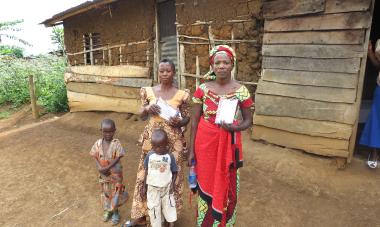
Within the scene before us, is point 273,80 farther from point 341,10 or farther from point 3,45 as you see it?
point 3,45

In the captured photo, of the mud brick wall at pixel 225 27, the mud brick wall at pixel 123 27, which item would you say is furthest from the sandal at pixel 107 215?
the mud brick wall at pixel 123 27

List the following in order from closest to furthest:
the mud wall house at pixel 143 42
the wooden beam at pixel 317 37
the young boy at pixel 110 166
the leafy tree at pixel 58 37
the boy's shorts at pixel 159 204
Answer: the boy's shorts at pixel 159 204
the young boy at pixel 110 166
the wooden beam at pixel 317 37
the mud wall house at pixel 143 42
the leafy tree at pixel 58 37

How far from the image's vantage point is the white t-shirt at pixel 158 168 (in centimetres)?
273

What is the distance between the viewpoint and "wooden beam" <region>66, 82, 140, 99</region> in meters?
7.09

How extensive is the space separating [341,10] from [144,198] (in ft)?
11.4

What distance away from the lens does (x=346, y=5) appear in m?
4.13

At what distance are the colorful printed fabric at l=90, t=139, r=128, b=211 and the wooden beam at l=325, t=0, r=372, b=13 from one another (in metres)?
3.30

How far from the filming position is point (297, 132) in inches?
185

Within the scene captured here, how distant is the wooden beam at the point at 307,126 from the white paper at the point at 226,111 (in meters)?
2.61

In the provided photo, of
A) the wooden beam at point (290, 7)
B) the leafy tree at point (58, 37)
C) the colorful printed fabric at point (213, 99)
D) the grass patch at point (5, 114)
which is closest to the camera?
the colorful printed fabric at point (213, 99)

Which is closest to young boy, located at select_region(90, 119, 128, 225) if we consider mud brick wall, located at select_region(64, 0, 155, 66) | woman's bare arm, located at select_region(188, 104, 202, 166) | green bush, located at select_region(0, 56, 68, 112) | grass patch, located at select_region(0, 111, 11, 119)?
woman's bare arm, located at select_region(188, 104, 202, 166)

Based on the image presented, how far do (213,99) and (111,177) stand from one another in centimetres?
154

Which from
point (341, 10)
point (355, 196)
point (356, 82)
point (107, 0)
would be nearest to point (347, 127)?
point (356, 82)

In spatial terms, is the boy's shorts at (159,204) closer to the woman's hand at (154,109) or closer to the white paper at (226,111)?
the woman's hand at (154,109)
